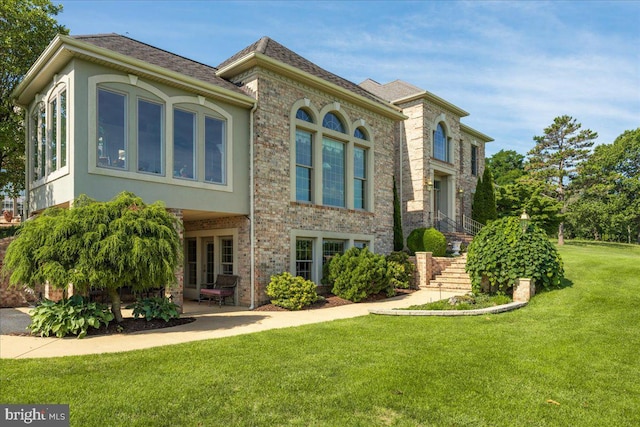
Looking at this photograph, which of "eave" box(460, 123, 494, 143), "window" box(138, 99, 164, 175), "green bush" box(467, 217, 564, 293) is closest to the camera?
"window" box(138, 99, 164, 175)

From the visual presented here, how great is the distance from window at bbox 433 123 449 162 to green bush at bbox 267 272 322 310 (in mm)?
11552

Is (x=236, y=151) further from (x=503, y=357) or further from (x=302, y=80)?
(x=503, y=357)

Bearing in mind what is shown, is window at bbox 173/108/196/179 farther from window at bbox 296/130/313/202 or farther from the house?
window at bbox 296/130/313/202

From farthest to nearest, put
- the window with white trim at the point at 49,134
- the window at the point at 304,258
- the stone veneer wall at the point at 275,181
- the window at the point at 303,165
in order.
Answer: the window at the point at 303,165, the window at the point at 304,258, the stone veneer wall at the point at 275,181, the window with white trim at the point at 49,134

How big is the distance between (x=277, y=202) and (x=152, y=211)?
15.6ft

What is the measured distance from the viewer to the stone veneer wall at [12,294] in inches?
457

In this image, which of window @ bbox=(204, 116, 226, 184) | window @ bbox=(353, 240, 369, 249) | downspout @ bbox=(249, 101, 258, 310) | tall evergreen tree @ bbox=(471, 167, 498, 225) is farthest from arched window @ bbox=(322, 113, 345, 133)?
tall evergreen tree @ bbox=(471, 167, 498, 225)

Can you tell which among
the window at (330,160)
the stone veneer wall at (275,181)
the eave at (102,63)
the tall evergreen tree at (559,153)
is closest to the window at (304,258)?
the stone veneer wall at (275,181)

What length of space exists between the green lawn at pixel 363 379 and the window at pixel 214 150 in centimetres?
558

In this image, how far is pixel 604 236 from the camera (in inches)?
2021

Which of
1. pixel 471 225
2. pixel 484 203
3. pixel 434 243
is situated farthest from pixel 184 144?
pixel 484 203

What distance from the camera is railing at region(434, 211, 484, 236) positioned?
2148cm

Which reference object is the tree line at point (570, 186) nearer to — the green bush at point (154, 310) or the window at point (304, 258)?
the window at point (304, 258)

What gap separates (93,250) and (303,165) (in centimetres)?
750
